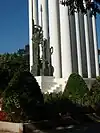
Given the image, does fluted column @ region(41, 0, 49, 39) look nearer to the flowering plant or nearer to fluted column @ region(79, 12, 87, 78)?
fluted column @ region(79, 12, 87, 78)

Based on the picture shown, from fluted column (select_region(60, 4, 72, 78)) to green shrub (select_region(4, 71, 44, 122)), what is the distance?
18.3 metres

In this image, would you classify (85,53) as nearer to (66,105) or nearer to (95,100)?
(95,100)

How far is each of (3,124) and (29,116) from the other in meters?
1.01

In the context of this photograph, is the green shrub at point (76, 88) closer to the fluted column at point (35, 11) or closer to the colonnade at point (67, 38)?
the colonnade at point (67, 38)

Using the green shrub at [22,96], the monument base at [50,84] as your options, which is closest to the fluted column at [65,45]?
the monument base at [50,84]

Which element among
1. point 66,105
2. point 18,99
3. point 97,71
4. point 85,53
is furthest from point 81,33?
point 18,99

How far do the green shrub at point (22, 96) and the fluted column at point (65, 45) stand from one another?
18.3m

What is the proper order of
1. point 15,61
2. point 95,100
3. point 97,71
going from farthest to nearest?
point 15,61
point 97,71
point 95,100

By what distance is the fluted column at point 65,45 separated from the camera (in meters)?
30.8

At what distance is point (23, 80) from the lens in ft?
40.2

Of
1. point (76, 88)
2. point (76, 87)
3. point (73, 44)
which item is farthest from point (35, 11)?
point (76, 88)

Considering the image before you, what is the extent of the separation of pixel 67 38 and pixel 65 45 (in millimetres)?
784

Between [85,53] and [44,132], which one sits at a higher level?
[85,53]

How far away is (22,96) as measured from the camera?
11.8 m
